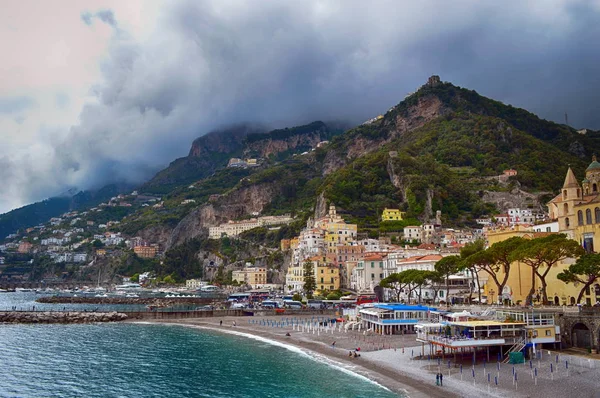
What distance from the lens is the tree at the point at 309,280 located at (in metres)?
95.4

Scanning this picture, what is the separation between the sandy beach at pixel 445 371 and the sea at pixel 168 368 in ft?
4.18

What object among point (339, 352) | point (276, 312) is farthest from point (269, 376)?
point (276, 312)

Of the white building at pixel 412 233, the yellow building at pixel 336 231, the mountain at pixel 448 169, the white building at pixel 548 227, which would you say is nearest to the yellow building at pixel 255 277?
the yellow building at pixel 336 231

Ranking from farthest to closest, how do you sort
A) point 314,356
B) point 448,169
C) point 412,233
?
point 448,169 → point 412,233 → point 314,356

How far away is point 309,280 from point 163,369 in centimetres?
5810

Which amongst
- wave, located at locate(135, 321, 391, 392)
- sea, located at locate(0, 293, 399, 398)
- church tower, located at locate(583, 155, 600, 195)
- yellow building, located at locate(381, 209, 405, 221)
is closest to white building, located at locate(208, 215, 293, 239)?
yellow building, located at locate(381, 209, 405, 221)

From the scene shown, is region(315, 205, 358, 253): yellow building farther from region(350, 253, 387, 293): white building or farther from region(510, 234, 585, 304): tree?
region(510, 234, 585, 304): tree

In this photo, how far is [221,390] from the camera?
104 ft

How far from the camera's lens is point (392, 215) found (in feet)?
412

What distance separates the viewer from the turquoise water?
103ft

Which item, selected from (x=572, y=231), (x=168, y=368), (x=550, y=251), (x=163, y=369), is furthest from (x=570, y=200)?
(x=163, y=369)

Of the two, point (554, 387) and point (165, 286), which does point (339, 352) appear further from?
point (165, 286)

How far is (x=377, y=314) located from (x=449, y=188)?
87128 mm

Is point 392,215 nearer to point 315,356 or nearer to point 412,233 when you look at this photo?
point 412,233
